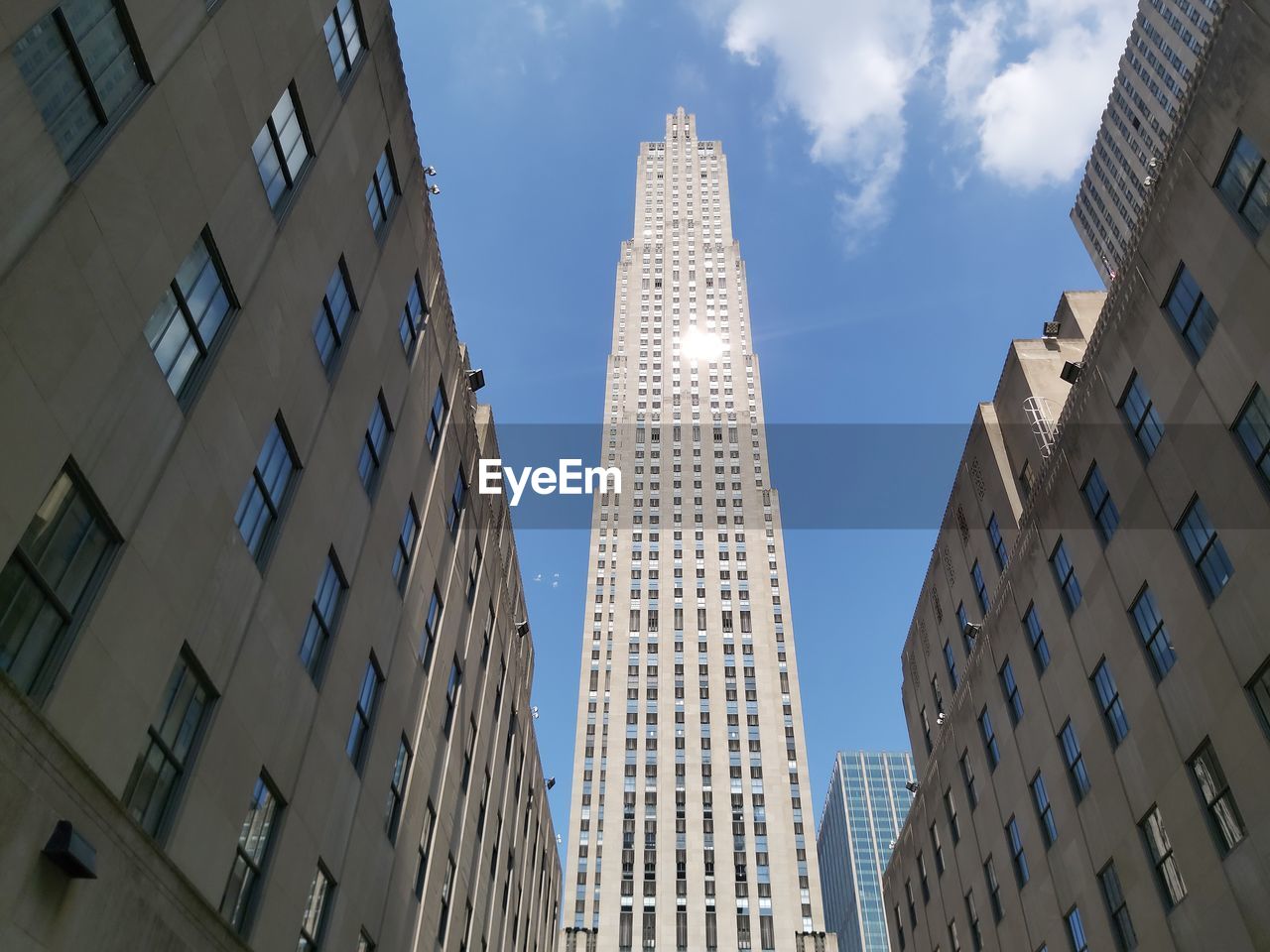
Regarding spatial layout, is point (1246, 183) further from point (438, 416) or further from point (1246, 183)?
point (438, 416)

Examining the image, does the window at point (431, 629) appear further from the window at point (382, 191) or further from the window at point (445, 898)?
the window at point (382, 191)

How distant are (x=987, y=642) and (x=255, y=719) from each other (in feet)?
96.2

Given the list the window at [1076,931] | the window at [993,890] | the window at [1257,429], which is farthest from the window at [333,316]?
the window at [993,890]

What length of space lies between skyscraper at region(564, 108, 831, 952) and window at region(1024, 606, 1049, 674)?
64.4m

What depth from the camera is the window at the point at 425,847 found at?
94.7 ft

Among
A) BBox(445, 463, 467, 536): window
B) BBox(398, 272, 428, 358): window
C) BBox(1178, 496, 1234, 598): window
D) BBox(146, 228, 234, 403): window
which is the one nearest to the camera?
BBox(146, 228, 234, 403): window

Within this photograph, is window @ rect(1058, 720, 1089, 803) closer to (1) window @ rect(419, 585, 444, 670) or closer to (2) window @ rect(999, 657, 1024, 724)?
(2) window @ rect(999, 657, 1024, 724)

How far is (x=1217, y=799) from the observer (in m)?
23.2

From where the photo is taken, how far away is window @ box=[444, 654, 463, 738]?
106ft

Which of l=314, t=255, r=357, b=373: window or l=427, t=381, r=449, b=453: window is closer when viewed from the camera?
l=314, t=255, r=357, b=373: window

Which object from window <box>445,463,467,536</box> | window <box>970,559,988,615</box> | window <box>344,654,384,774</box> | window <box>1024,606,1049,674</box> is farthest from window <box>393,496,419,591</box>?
window <box>970,559,988,615</box>

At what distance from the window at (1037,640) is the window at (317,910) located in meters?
23.9

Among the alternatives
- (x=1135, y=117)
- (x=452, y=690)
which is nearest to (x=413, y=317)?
(x=452, y=690)

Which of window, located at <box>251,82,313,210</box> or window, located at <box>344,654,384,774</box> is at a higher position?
window, located at <box>251,82,313,210</box>
